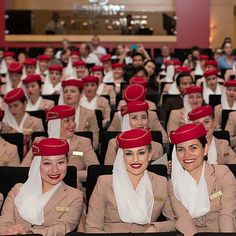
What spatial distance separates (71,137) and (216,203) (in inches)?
81.3

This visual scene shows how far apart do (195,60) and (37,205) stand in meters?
10.9

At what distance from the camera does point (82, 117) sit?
779 centimetres

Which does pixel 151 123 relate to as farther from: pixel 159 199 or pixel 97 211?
pixel 97 211

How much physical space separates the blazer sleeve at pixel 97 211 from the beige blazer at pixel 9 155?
64.8 inches

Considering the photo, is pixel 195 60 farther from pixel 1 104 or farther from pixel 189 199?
pixel 189 199

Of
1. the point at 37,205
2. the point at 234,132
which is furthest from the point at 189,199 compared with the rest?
the point at 234,132

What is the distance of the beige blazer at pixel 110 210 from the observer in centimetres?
447

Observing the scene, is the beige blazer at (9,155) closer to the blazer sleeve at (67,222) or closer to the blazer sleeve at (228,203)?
the blazer sleeve at (67,222)

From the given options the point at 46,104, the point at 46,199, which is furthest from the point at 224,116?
the point at 46,199

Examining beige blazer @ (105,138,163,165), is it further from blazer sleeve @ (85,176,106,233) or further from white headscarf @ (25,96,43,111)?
white headscarf @ (25,96,43,111)

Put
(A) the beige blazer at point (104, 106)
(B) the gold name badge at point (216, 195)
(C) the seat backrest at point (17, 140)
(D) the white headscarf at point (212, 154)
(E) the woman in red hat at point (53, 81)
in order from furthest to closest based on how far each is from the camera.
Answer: (E) the woman in red hat at point (53, 81) < (A) the beige blazer at point (104, 106) < (C) the seat backrest at point (17, 140) < (D) the white headscarf at point (212, 154) < (B) the gold name badge at point (216, 195)

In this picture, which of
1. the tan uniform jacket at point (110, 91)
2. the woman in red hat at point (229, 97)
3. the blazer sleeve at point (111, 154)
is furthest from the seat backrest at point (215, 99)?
the blazer sleeve at point (111, 154)

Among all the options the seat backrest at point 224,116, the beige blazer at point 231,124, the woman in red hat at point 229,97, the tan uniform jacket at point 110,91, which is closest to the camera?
the beige blazer at point 231,124

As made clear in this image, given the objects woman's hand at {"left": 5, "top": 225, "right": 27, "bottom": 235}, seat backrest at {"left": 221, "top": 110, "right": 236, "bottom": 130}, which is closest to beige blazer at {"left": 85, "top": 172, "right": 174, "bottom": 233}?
woman's hand at {"left": 5, "top": 225, "right": 27, "bottom": 235}
